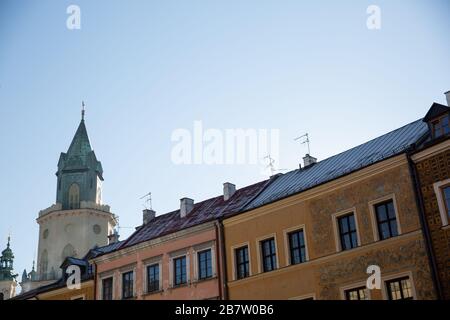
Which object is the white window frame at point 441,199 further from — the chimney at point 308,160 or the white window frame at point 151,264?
the white window frame at point 151,264

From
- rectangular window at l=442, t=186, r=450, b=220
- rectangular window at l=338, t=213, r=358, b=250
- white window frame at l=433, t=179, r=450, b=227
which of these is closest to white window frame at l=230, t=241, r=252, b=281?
rectangular window at l=338, t=213, r=358, b=250

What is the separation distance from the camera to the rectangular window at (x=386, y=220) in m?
23.6

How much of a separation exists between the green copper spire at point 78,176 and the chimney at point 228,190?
3441cm

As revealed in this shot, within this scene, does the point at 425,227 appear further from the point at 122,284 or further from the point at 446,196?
the point at 122,284

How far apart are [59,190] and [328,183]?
1829 inches

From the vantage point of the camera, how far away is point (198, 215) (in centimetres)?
3331

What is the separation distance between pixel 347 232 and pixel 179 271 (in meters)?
9.47

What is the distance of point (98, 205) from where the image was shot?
218ft

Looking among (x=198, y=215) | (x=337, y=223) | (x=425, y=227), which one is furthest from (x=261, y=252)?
(x=425, y=227)

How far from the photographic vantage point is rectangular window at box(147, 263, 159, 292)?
31531 millimetres

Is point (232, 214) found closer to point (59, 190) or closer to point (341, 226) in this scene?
point (341, 226)

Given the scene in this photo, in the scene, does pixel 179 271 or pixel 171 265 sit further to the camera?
pixel 171 265

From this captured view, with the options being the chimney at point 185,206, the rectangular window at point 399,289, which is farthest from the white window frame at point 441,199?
the chimney at point 185,206
